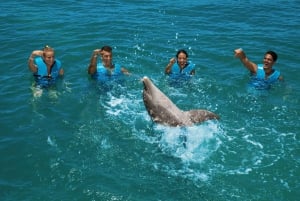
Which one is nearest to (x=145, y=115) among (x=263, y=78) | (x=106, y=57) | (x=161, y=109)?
(x=161, y=109)

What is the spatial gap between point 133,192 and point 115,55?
791cm

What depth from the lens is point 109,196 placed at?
29.6 ft

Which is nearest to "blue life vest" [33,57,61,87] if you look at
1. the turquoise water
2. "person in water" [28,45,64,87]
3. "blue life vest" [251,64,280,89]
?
"person in water" [28,45,64,87]

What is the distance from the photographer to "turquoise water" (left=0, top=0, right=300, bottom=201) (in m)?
9.43

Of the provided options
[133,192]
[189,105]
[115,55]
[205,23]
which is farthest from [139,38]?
[133,192]

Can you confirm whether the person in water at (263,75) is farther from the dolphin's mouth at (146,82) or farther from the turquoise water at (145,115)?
the dolphin's mouth at (146,82)

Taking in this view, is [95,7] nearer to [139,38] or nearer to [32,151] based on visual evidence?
[139,38]

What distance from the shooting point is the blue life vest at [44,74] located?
13641 millimetres

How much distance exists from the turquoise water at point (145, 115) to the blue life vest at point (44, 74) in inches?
13.6

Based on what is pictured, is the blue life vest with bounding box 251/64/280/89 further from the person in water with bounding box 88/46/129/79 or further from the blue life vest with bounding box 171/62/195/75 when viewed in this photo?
the person in water with bounding box 88/46/129/79

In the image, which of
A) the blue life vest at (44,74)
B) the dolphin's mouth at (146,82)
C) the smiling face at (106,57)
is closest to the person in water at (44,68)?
the blue life vest at (44,74)

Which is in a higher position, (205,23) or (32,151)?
(205,23)

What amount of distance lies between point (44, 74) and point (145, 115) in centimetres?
371

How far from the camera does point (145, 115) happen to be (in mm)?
12164
